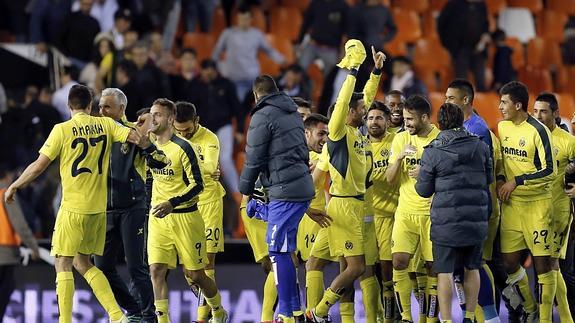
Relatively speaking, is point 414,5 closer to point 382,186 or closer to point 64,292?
point 382,186

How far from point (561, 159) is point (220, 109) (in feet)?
21.4

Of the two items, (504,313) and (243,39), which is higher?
(243,39)

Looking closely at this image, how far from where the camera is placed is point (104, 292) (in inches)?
539

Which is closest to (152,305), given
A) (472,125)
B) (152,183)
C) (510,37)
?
(152,183)

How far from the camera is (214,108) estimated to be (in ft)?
65.7

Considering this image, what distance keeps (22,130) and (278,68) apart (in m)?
4.90

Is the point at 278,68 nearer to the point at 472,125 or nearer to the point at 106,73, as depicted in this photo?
the point at 106,73

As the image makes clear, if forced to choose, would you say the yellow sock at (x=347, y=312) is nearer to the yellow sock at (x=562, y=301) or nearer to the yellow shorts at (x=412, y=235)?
the yellow shorts at (x=412, y=235)

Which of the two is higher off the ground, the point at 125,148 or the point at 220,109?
the point at 220,109

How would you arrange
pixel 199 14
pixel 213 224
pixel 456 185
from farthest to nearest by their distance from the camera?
pixel 199 14 < pixel 213 224 < pixel 456 185

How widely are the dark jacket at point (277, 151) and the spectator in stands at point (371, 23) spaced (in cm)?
857

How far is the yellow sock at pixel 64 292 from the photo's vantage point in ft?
44.2

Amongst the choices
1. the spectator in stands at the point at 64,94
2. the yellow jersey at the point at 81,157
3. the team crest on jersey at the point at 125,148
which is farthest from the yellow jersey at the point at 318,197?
the spectator in stands at the point at 64,94

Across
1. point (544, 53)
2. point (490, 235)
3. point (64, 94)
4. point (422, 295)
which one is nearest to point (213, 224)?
point (422, 295)
